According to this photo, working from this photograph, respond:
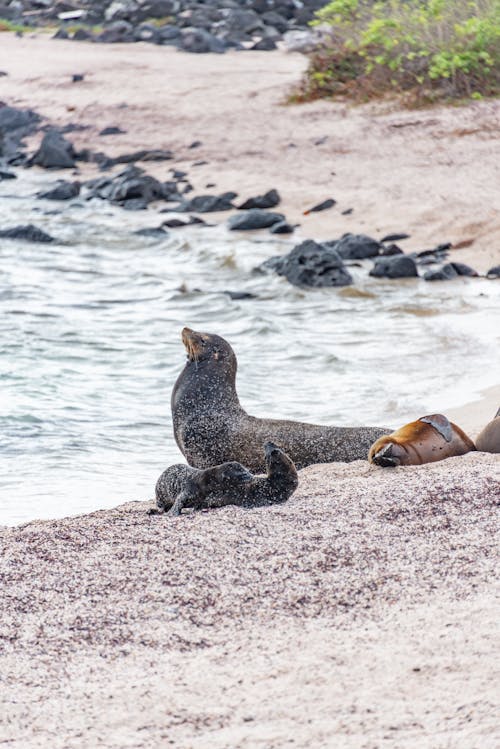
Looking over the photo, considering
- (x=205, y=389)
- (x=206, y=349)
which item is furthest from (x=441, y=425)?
(x=206, y=349)

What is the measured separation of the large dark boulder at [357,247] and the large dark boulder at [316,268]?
728 millimetres

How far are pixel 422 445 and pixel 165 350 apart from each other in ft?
15.8

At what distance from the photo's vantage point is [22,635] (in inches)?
127

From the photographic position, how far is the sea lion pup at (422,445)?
511cm

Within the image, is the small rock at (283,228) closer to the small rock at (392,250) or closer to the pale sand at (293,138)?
the pale sand at (293,138)

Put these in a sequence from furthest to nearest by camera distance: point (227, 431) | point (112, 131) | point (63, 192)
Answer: point (112, 131), point (63, 192), point (227, 431)

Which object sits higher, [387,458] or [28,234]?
[387,458]

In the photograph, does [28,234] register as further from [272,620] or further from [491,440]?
[272,620]

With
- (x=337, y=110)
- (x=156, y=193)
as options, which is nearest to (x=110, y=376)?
(x=156, y=193)

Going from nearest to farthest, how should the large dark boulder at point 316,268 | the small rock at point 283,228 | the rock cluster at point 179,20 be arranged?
1. the large dark boulder at point 316,268
2. the small rock at point 283,228
3. the rock cluster at point 179,20

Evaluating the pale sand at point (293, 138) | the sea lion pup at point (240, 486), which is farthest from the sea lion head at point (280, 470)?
the pale sand at point (293, 138)

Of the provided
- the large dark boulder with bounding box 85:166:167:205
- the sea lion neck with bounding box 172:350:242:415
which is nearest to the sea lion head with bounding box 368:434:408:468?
the sea lion neck with bounding box 172:350:242:415

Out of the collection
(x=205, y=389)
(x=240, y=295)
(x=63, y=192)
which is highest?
(x=205, y=389)

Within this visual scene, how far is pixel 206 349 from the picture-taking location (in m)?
6.22
